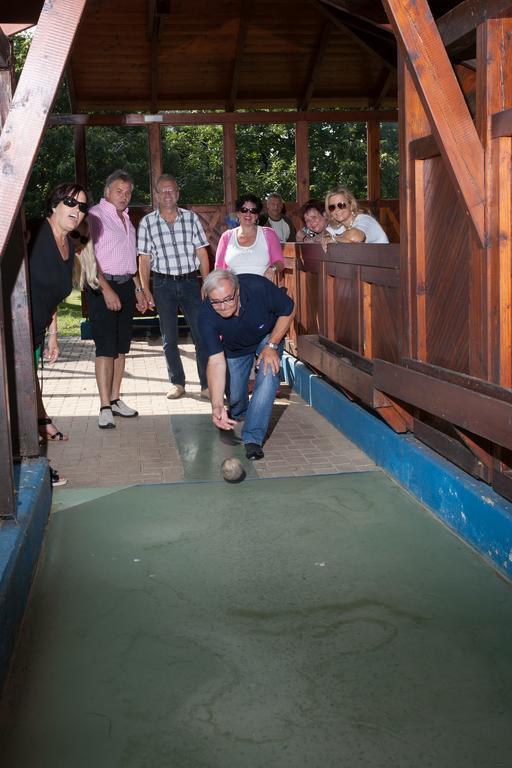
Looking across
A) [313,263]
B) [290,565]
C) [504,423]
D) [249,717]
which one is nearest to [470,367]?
[504,423]

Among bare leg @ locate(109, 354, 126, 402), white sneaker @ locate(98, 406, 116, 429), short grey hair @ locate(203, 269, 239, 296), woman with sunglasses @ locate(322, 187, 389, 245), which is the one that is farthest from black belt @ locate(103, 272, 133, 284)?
woman with sunglasses @ locate(322, 187, 389, 245)

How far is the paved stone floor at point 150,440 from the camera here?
586cm

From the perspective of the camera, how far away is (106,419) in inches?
283

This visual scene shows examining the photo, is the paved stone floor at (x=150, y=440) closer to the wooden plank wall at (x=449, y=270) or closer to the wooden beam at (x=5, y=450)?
the wooden plank wall at (x=449, y=270)

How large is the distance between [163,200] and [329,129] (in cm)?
2375

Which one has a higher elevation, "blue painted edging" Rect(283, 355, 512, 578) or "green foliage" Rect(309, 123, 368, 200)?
"green foliage" Rect(309, 123, 368, 200)

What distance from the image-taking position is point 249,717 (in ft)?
9.46

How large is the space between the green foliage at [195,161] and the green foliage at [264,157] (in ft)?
2.76

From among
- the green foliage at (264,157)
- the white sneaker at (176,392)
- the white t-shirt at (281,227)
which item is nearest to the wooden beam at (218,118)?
the white t-shirt at (281,227)

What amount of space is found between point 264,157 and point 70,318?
15.8 m

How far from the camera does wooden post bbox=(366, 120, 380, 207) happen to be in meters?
14.4

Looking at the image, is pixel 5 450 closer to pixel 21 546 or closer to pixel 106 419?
pixel 21 546

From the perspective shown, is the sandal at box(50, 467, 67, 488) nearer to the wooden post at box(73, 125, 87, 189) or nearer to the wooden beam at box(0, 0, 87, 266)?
the wooden beam at box(0, 0, 87, 266)

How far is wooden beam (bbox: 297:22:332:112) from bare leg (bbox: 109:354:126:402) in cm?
792
